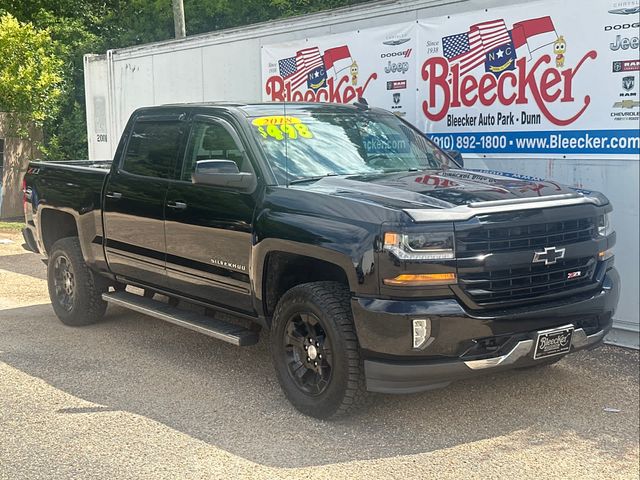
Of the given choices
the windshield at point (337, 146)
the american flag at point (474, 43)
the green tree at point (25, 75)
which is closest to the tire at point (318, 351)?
the windshield at point (337, 146)

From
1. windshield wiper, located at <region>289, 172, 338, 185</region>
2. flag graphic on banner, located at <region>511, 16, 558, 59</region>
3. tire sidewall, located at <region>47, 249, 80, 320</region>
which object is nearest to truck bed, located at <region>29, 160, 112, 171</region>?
tire sidewall, located at <region>47, 249, 80, 320</region>

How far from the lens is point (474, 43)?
7.54m

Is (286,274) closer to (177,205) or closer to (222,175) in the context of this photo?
(222,175)

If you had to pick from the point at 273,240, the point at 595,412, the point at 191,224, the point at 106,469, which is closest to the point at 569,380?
the point at 595,412

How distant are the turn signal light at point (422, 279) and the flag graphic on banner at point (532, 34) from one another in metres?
3.45

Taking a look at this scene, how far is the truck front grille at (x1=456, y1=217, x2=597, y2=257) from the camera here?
14.7 ft

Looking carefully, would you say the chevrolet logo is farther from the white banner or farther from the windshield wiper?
the white banner

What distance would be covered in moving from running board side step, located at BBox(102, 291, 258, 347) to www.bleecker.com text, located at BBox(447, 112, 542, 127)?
131 inches

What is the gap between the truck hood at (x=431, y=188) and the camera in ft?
15.4

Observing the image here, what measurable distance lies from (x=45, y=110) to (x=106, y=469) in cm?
1397

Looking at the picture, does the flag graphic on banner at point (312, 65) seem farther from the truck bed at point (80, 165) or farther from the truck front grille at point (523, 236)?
the truck front grille at point (523, 236)

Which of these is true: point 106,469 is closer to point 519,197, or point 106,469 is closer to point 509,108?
point 519,197

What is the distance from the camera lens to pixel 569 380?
582cm

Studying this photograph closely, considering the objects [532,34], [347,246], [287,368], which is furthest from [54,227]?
[532,34]
